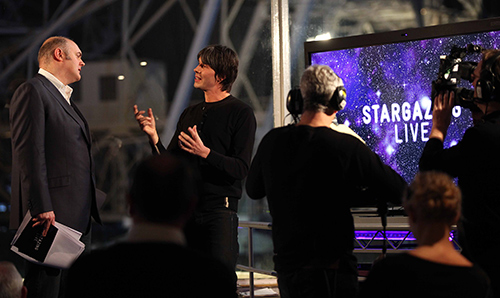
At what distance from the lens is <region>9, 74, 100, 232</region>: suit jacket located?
8.53ft

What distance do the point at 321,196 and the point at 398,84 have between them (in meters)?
1.61

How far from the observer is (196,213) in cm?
257

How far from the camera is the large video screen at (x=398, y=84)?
10.1ft

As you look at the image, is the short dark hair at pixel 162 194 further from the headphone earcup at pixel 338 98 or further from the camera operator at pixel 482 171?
the camera operator at pixel 482 171

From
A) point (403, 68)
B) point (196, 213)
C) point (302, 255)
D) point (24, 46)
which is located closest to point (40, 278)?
point (196, 213)

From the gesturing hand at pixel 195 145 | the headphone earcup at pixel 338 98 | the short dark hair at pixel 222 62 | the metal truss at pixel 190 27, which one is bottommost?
the gesturing hand at pixel 195 145

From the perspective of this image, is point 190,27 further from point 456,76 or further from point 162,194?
point 162,194

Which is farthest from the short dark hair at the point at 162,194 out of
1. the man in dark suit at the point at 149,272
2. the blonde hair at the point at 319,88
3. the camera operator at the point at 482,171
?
the camera operator at the point at 482,171

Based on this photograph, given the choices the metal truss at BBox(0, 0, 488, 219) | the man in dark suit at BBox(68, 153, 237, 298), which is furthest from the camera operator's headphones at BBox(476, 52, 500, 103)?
the metal truss at BBox(0, 0, 488, 219)

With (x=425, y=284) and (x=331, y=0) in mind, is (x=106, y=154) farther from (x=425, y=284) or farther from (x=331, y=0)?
(x=425, y=284)

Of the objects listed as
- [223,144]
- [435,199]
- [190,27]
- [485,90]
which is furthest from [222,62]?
[190,27]

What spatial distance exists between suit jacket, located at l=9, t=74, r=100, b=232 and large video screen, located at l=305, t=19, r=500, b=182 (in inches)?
58.7

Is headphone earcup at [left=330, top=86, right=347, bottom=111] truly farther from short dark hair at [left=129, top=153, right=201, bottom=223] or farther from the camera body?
short dark hair at [left=129, top=153, right=201, bottom=223]

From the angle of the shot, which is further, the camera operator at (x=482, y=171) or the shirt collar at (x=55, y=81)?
the shirt collar at (x=55, y=81)
